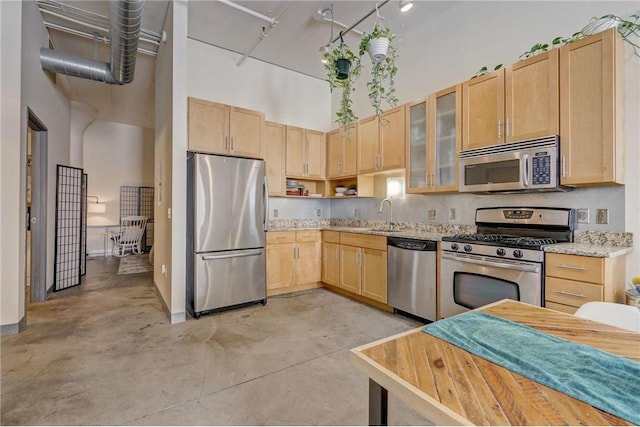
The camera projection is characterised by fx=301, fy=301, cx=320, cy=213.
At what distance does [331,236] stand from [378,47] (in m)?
2.49

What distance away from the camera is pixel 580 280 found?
81.2 inches

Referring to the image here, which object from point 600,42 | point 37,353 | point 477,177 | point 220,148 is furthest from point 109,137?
point 600,42

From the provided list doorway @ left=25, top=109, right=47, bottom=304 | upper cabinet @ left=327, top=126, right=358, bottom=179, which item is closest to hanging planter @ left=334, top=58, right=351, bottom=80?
upper cabinet @ left=327, top=126, right=358, bottom=179

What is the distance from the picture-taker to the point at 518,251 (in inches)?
93.0

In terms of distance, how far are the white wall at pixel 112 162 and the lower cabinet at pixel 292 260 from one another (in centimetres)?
634

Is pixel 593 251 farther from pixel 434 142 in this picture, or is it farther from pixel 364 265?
pixel 364 265

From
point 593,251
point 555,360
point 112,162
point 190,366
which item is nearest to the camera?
point 555,360

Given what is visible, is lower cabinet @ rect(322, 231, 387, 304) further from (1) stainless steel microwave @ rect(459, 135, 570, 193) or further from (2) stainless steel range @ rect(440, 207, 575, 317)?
(1) stainless steel microwave @ rect(459, 135, 570, 193)

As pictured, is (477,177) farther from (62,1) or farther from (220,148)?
(62,1)

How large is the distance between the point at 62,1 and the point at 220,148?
7.46 ft

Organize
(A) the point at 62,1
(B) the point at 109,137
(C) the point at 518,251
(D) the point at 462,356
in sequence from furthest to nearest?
(B) the point at 109,137, (A) the point at 62,1, (C) the point at 518,251, (D) the point at 462,356

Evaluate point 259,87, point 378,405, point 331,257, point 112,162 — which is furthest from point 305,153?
point 112,162

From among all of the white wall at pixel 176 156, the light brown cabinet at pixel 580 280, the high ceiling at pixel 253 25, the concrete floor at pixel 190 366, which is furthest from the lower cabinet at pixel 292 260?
the light brown cabinet at pixel 580 280

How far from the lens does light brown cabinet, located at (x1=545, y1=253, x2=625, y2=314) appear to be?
1981 millimetres
